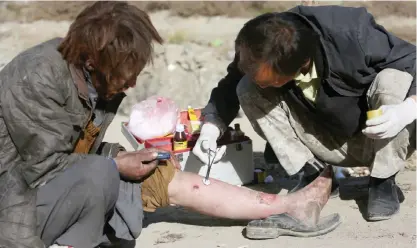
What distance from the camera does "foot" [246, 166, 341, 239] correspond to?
2986 mm

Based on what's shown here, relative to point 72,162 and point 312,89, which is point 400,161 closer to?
point 312,89

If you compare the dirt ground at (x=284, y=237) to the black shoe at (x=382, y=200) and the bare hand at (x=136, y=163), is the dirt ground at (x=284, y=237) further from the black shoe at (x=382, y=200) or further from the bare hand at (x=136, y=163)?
the bare hand at (x=136, y=163)

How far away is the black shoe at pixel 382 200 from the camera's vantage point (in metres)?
3.14

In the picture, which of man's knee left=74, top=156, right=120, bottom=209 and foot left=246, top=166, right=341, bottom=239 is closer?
man's knee left=74, top=156, right=120, bottom=209

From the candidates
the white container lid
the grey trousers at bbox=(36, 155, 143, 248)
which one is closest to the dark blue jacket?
the white container lid

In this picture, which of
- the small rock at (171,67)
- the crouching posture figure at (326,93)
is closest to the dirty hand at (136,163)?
the crouching posture figure at (326,93)

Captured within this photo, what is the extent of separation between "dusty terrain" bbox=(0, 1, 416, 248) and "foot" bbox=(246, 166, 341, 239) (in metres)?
0.04

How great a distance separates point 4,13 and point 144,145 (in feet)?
15.1

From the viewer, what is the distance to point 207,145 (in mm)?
3303

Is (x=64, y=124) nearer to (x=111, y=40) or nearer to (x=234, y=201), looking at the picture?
(x=111, y=40)

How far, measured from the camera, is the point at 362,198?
11.3 ft

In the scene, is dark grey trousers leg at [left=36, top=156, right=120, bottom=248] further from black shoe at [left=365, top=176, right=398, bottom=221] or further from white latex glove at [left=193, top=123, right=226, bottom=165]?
black shoe at [left=365, top=176, right=398, bottom=221]

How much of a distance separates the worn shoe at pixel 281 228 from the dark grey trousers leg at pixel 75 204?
2.32 ft

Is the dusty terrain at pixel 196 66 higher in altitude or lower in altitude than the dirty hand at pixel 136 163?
lower
